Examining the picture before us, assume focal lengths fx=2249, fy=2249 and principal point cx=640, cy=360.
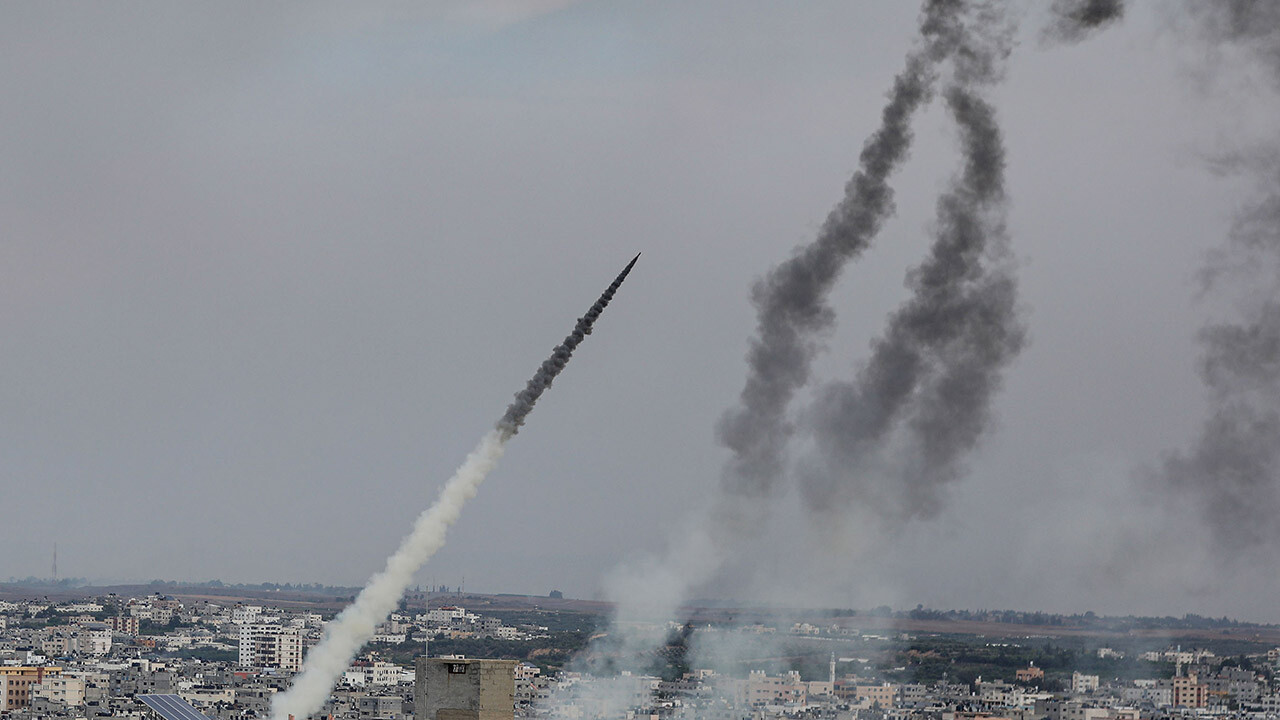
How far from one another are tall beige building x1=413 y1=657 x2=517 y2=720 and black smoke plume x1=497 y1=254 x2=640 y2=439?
10.7 m

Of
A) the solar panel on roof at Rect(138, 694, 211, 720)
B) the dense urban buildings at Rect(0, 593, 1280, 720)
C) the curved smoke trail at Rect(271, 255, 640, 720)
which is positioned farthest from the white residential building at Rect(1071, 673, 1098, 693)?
the curved smoke trail at Rect(271, 255, 640, 720)

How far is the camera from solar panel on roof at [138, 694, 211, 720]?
126125 millimetres

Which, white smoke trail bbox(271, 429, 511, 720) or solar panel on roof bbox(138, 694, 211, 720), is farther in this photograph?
solar panel on roof bbox(138, 694, 211, 720)

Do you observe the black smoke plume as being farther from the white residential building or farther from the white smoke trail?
the white residential building

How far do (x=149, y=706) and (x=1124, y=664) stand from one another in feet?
247

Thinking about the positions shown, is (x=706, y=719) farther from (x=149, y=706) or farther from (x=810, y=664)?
(x=149, y=706)

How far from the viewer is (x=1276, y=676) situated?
6412 inches

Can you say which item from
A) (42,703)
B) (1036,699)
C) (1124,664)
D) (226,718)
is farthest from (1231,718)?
(42,703)

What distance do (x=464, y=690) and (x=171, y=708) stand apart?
257 feet

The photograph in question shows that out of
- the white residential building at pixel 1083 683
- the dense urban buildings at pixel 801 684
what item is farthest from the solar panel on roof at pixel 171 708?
the white residential building at pixel 1083 683

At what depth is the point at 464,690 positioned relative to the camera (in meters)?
57.5

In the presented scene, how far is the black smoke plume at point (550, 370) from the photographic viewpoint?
64750 mm

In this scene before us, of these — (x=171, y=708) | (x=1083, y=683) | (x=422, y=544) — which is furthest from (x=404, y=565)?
(x=1083, y=683)

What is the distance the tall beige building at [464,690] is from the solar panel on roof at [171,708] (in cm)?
7060
